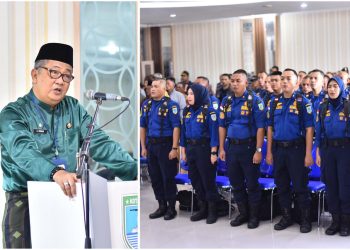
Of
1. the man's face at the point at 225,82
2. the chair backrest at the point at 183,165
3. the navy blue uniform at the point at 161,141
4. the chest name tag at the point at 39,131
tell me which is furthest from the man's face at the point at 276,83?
the man's face at the point at 225,82

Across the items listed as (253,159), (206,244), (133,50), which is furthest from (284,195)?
(133,50)

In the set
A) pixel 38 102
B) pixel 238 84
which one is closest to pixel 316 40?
pixel 238 84

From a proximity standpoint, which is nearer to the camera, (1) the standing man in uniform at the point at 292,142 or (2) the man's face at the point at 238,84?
(1) the standing man in uniform at the point at 292,142

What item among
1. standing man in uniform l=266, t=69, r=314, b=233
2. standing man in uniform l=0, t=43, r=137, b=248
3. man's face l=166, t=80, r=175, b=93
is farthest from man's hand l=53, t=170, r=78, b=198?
man's face l=166, t=80, r=175, b=93

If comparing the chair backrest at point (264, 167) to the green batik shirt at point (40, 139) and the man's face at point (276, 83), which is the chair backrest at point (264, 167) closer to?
the man's face at point (276, 83)

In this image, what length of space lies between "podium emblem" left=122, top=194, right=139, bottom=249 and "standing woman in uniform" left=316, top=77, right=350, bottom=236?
2555 mm

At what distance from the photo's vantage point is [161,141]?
5.64m

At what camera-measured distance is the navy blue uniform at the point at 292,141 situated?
4930 mm

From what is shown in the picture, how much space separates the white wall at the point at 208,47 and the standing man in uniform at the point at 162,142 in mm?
7509

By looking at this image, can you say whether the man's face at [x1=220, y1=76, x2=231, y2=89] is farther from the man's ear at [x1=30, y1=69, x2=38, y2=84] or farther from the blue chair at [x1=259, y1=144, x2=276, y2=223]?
the man's ear at [x1=30, y1=69, x2=38, y2=84]

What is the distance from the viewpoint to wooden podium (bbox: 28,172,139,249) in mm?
2465

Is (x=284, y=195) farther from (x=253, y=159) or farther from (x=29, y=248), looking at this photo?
(x=29, y=248)

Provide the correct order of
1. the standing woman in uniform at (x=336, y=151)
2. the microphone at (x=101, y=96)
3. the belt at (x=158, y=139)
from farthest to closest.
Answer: the belt at (x=158, y=139), the standing woman in uniform at (x=336, y=151), the microphone at (x=101, y=96)

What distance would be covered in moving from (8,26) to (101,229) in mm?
1151
